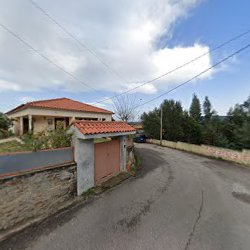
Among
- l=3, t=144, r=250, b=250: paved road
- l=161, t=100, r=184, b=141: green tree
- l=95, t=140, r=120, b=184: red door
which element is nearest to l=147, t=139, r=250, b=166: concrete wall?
l=161, t=100, r=184, b=141: green tree

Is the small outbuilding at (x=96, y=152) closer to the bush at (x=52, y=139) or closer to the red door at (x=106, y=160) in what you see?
the red door at (x=106, y=160)

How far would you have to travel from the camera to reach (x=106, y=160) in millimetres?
8328

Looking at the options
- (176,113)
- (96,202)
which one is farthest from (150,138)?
(96,202)

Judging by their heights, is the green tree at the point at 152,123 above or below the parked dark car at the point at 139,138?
above

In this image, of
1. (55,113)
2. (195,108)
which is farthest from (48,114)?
(195,108)

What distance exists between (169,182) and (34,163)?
6009mm

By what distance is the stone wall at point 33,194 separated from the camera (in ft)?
14.7

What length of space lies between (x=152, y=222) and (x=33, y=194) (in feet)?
11.0

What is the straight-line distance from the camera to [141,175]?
964 centimetres

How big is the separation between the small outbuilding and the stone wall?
1.81 ft

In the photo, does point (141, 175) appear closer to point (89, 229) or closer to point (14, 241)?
point (89, 229)

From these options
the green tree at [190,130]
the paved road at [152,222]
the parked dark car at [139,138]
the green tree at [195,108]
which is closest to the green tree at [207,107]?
the green tree at [195,108]

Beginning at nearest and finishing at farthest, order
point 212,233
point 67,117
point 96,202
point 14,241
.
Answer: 1. point 14,241
2. point 212,233
3. point 96,202
4. point 67,117

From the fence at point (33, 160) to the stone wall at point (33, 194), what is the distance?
20cm
